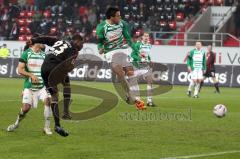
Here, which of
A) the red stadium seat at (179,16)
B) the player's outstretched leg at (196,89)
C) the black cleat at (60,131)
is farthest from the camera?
the red stadium seat at (179,16)

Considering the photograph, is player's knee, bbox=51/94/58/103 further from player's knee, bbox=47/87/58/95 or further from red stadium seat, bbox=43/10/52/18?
red stadium seat, bbox=43/10/52/18

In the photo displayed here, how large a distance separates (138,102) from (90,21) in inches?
1179

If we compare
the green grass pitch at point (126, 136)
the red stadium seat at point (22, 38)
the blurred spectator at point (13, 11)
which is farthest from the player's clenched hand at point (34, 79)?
the blurred spectator at point (13, 11)

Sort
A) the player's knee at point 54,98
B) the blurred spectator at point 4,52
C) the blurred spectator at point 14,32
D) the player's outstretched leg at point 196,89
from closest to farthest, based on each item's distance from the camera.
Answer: the player's knee at point 54,98, the player's outstretched leg at point 196,89, the blurred spectator at point 4,52, the blurred spectator at point 14,32

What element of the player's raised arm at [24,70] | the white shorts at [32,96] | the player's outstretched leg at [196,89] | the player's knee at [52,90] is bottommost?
the player's outstretched leg at [196,89]

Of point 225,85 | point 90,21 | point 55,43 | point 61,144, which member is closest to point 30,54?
point 55,43

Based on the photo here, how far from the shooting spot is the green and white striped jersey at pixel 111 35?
18438 millimetres

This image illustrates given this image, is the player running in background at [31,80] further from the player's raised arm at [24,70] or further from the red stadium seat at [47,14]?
the red stadium seat at [47,14]

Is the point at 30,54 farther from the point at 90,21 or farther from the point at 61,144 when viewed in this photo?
the point at 90,21

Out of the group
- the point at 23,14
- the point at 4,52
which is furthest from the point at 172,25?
the point at 23,14

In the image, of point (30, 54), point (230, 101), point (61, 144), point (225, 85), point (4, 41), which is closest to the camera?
point (61, 144)

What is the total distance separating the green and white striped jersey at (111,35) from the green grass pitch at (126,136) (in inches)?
79.1

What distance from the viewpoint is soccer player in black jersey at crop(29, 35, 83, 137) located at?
14.5m

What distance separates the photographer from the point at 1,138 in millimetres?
14531
